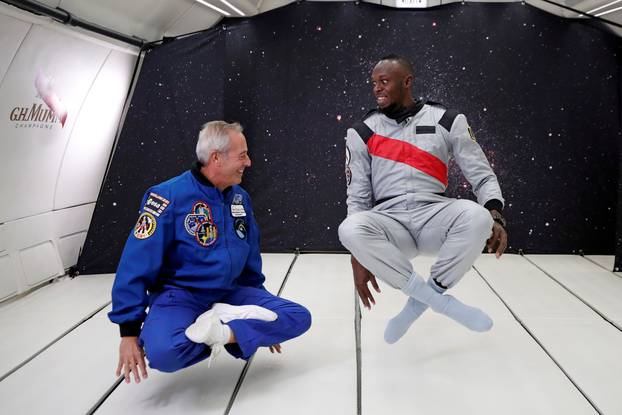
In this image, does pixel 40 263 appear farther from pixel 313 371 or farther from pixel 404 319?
pixel 404 319

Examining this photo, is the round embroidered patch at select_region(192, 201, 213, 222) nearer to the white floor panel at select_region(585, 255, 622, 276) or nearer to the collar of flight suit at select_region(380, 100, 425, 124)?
the collar of flight suit at select_region(380, 100, 425, 124)

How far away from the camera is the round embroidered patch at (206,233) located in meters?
2.37

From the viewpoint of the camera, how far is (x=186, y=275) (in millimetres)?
2381

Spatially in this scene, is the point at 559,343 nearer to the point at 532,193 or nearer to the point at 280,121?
the point at 532,193

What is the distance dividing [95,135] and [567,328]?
3318 millimetres

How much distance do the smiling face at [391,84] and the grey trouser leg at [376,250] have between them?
57cm

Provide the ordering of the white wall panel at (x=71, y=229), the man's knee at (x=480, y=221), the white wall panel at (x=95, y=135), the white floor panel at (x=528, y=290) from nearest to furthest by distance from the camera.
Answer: the man's knee at (x=480, y=221) → the white floor panel at (x=528, y=290) → the white wall panel at (x=95, y=135) → the white wall panel at (x=71, y=229)

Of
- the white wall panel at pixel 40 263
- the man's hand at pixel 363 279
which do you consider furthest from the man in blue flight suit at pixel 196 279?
the white wall panel at pixel 40 263

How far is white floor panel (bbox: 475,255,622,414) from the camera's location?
247 centimetres

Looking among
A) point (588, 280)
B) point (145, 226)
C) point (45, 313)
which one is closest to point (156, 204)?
point (145, 226)

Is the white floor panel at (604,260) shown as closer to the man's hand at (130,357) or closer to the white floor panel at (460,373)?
the white floor panel at (460,373)

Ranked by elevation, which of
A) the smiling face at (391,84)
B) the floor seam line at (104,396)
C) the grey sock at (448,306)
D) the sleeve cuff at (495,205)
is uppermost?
the smiling face at (391,84)

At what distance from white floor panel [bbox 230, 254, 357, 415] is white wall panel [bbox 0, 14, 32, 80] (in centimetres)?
201

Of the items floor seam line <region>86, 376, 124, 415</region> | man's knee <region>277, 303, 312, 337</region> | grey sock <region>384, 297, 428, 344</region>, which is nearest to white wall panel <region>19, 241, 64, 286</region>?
floor seam line <region>86, 376, 124, 415</region>
